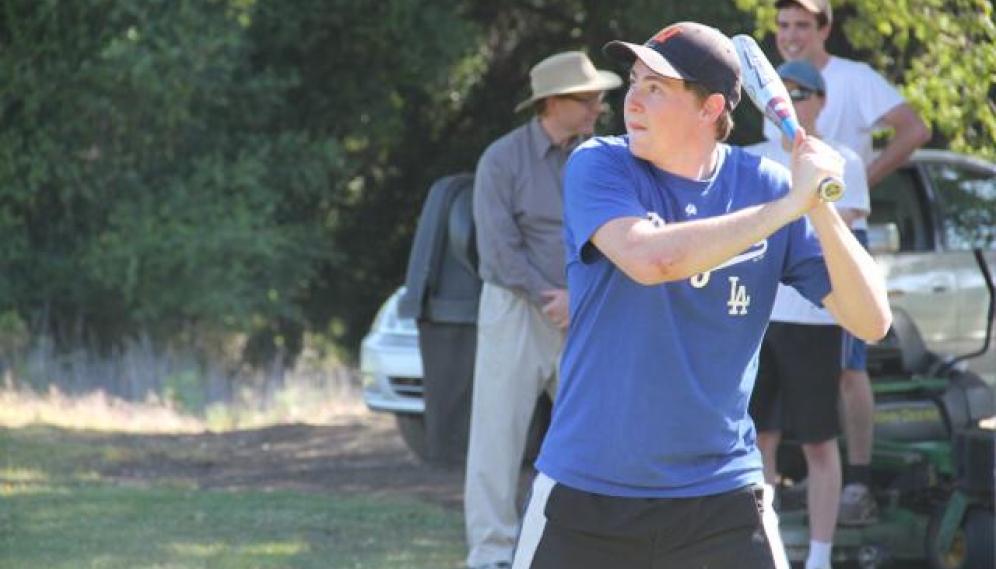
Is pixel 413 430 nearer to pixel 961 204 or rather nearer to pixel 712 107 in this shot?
pixel 961 204

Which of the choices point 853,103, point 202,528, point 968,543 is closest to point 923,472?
point 968,543

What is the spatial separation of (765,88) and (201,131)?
1404 cm

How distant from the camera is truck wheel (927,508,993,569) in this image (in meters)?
7.58

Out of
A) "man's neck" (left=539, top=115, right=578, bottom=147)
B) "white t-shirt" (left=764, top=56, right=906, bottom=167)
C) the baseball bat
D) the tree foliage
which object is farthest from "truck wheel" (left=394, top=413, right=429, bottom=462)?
the baseball bat

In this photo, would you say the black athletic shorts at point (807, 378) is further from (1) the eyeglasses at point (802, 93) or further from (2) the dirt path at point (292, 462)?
(2) the dirt path at point (292, 462)

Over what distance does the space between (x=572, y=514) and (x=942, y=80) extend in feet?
15.4

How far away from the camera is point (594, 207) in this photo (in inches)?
152

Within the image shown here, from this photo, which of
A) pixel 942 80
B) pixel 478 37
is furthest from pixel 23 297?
pixel 942 80

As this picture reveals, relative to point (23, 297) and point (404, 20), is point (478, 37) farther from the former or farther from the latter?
point (23, 297)

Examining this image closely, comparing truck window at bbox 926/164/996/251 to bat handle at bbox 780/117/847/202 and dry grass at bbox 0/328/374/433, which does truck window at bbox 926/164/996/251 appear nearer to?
dry grass at bbox 0/328/374/433

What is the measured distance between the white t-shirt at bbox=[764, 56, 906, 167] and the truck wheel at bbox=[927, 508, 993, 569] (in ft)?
5.05

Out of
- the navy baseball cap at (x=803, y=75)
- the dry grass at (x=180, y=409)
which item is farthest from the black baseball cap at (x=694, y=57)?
the dry grass at (x=180, y=409)

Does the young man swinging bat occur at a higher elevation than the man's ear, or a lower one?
lower

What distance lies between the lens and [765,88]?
12.4 feet
